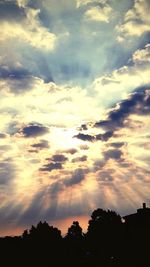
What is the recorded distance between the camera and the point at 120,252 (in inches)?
2475

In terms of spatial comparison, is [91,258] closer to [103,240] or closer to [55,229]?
[103,240]

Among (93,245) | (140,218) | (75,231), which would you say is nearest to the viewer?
(140,218)

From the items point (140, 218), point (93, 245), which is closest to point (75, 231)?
point (93, 245)

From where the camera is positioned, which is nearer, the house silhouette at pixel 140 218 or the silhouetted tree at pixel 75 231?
the house silhouette at pixel 140 218

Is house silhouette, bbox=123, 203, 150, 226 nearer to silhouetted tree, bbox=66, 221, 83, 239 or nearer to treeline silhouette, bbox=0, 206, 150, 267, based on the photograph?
treeline silhouette, bbox=0, 206, 150, 267

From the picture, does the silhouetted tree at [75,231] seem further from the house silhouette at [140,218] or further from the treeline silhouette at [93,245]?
the house silhouette at [140,218]

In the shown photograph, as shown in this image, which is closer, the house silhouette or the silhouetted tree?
the house silhouette

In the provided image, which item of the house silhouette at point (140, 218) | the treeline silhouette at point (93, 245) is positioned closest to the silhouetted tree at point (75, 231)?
the treeline silhouette at point (93, 245)

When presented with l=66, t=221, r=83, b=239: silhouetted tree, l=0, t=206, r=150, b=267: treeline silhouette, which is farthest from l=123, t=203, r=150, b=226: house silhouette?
l=66, t=221, r=83, b=239: silhouetted tree

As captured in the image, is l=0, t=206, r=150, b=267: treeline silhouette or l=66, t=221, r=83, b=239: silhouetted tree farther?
l=66, t=221, r=83, b=239: silhouetted tree

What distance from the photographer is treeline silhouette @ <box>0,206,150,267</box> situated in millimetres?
58394

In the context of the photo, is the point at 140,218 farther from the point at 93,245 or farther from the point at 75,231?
the point at 75,231

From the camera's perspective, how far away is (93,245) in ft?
243

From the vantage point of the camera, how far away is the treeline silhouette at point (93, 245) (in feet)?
192
